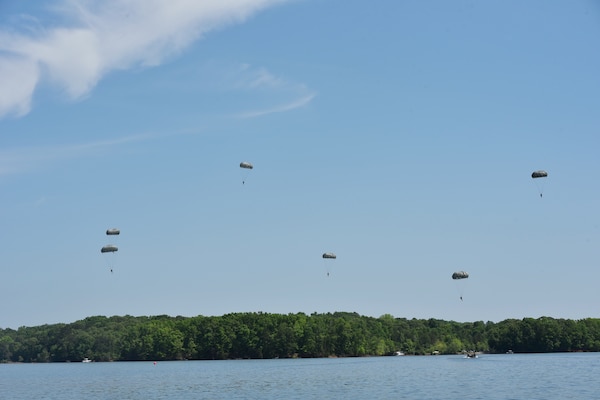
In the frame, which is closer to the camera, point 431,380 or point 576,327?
point 431,380

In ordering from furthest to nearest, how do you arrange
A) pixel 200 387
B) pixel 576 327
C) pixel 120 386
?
pixel 576 327
pixel 120 386
pixel 200 387

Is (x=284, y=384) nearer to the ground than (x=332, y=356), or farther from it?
nearer to the ground

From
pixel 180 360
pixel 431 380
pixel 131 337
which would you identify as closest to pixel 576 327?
pixel 180 360

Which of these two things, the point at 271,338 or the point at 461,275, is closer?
the point at 461,275

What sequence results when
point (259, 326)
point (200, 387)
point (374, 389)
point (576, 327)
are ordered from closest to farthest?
point (374, 389), point (200, 387), point (259, 326), point (576, 327)

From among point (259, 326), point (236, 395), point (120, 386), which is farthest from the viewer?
point (259, 326)

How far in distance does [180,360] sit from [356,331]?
138 feet

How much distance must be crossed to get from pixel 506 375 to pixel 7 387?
187ft

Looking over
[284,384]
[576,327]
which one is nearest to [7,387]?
[284,384]

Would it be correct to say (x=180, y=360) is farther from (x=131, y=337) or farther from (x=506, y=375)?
(x=506, y=375)

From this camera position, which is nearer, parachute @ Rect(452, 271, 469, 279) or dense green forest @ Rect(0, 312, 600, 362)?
parachute @ Rect(452, 271, 469, 279)

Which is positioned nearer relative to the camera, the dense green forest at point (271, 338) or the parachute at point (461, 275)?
the parachute at point (461, 275)

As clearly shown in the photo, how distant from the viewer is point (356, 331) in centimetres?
18762

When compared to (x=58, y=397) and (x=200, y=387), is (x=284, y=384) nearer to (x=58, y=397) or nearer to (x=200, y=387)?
(x=200, y=387)
